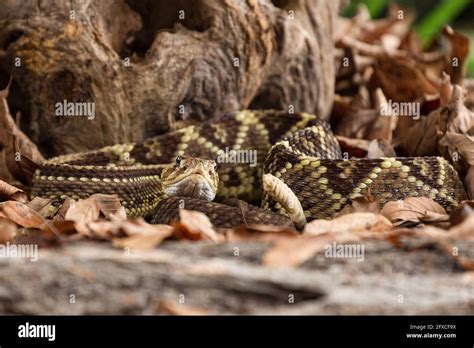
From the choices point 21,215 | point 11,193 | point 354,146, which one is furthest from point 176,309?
point 354,146

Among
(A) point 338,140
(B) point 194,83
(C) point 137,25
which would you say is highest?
(C) point 137,25

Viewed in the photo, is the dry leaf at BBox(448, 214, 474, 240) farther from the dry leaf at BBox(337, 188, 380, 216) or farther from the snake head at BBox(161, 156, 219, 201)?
the snake head at BBox(161, 156, 219, 201)

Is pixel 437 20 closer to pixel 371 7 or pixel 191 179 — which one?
pixel 371 7

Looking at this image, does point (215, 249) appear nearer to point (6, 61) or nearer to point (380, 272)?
point (380, 272)

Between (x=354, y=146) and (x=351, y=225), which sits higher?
(x=351, y=225)

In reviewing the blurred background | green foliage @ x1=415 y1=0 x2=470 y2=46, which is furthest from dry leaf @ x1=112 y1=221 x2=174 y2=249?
green foliage @ x1=415 y1=0 x2=470 y2=46

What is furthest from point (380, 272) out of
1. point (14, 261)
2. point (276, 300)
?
point (14, 261)
